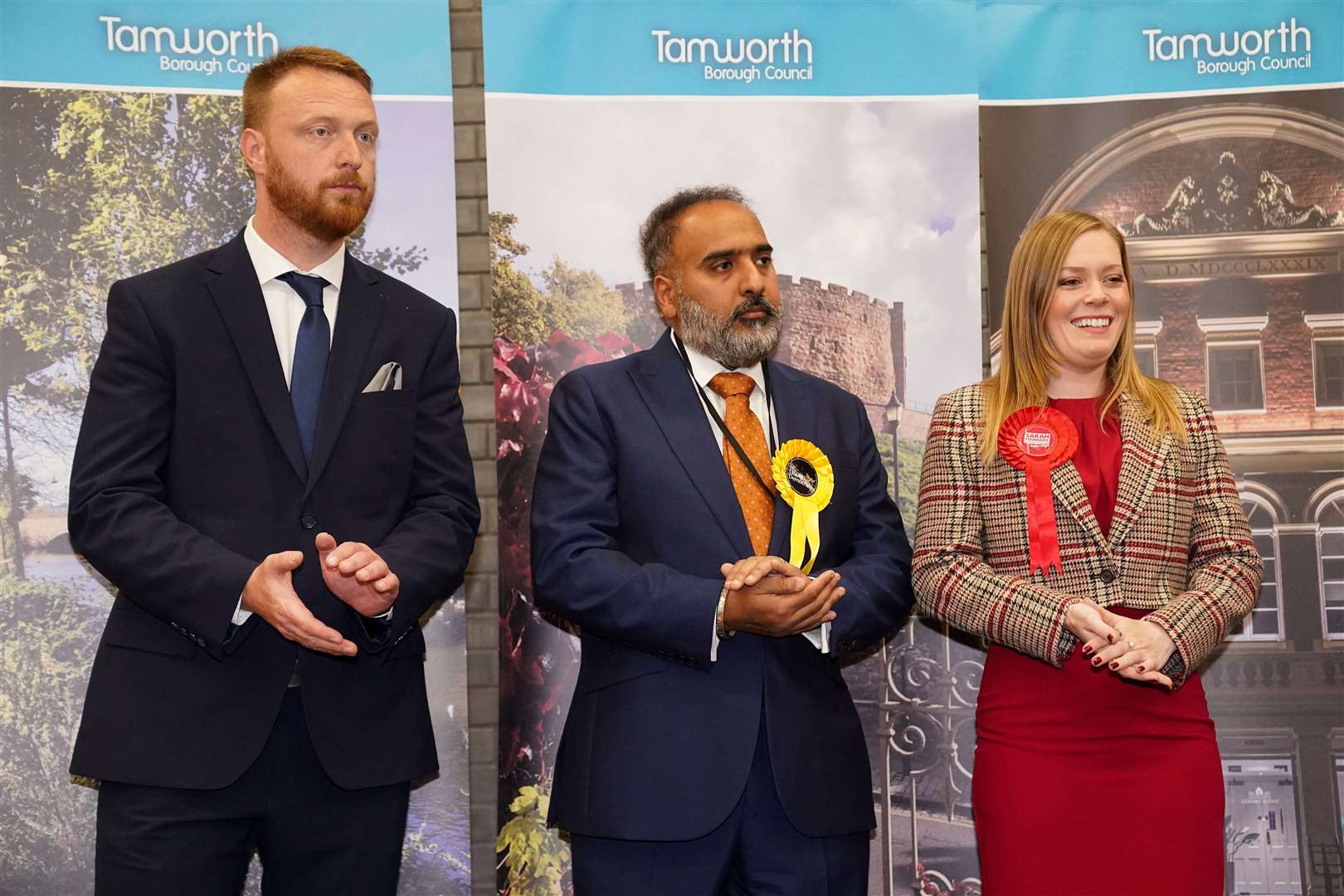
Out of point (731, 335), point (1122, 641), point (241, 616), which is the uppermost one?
point (731, 335)

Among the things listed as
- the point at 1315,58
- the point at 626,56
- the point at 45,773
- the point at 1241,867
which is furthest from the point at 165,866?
the point at 1315,58

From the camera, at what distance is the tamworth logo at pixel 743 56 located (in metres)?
3.83

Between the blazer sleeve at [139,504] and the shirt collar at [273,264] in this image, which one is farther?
the shirt collar at [273,264]

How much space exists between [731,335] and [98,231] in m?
1.84

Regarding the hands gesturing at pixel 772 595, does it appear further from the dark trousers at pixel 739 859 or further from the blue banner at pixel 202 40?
the blue banner at pixel 202 40

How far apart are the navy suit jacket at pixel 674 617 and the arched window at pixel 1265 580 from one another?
4.43 ft

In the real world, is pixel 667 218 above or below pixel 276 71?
below

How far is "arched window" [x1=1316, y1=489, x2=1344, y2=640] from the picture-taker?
3.79 metres

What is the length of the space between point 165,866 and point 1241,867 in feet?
9.60

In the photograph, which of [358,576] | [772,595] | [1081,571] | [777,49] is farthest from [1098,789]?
[777,49]

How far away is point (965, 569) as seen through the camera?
292cm

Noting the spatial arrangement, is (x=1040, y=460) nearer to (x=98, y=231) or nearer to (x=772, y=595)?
(x=772, y=595)

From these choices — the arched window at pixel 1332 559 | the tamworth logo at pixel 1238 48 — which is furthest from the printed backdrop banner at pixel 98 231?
the arched window at pixel 1332 559

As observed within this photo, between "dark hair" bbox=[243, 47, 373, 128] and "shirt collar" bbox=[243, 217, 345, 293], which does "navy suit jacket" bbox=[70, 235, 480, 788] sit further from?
"dark hair" bbox=[243, 47, 373, 128]
